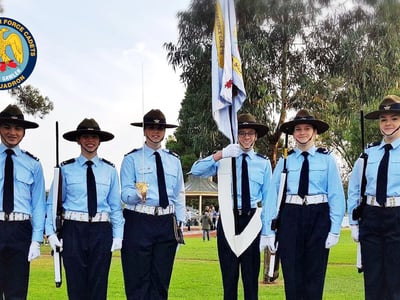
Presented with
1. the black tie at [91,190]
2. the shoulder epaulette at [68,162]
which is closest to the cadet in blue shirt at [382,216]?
the black tie at [91,190]

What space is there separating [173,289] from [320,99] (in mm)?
4236

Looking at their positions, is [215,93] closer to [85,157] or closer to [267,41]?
[85,157]

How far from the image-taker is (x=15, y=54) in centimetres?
948

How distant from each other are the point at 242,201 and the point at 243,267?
0.66 metres

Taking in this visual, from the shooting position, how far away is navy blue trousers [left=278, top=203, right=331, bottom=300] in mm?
6293

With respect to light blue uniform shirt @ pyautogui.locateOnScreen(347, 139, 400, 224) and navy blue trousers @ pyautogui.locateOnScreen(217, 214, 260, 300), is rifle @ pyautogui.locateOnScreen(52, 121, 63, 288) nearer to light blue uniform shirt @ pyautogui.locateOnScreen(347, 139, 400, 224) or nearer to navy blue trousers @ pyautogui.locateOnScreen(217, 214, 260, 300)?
navy blue trousers @ pyautogui.locateOnScreen(217, 214, 260, 300)

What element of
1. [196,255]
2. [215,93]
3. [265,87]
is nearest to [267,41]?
[265,87]

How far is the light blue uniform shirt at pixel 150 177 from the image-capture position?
6.57 metres

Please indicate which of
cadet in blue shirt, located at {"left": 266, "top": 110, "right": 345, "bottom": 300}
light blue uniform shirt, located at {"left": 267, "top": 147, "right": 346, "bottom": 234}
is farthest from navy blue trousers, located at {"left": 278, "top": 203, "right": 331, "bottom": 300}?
light blue uniform shirt, located at {"left": 267, "top": 147, "right": 346, "bottom": 234}

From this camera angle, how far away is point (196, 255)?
20.0 metres

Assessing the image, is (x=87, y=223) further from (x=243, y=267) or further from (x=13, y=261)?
(x=243, y=267)

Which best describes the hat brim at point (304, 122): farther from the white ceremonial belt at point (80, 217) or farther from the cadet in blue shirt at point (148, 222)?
the white ceremonial belt at point (80, 217)

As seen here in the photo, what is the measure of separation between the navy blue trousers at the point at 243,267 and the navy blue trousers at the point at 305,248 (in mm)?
326

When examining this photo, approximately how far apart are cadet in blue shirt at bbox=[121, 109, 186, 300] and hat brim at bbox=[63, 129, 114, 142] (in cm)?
31
